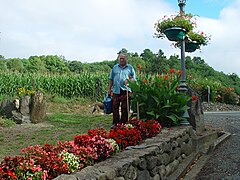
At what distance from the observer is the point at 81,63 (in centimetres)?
3622

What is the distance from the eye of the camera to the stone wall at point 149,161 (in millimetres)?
3088

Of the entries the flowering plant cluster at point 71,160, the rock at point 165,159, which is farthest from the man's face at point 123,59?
the flowering plant cluster at point 71,160

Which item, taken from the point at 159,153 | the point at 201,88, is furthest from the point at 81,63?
the point at 159,153

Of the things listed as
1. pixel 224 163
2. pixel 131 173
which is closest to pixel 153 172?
pixel 131 173

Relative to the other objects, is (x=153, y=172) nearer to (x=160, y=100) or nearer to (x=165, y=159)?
(x=165, y=159)

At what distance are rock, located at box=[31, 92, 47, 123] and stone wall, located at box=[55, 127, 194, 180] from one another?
4.62 metres

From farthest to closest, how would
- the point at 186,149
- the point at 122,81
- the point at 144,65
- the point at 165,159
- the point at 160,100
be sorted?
the point at 144,65 < the point at 122,81 < the point at 160,100 < the point at 186,149 < the point at 165,159

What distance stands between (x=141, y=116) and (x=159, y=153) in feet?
6.33

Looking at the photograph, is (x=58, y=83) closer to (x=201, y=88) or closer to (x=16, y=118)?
(x=16, y=118)

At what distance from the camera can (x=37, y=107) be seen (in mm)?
9352

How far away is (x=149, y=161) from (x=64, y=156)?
123cm

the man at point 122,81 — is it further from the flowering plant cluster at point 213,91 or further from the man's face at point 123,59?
the flowering plant cluster at point 213,91

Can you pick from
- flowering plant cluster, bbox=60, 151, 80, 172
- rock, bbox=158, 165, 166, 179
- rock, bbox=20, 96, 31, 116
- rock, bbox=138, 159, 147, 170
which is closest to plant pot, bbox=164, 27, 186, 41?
rock, bbox=158, 165, 166, 179

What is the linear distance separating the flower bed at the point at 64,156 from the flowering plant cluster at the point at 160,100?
1460 millimetres
